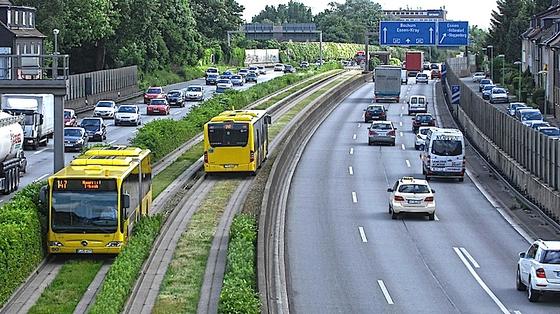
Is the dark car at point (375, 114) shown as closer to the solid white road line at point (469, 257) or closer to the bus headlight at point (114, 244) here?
the solid white road line at point (469, 257)

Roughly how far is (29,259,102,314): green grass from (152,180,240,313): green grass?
6.42 ft

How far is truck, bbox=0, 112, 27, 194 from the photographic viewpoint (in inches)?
1768

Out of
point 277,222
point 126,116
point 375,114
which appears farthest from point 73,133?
point 375,114

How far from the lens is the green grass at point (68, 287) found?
25562 mm

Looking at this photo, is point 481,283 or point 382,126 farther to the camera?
point 382,126

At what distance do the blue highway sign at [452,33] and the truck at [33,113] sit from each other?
48.5 meters

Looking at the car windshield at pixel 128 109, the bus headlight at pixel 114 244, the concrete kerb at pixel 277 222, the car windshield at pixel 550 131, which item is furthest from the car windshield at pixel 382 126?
the bus headlight at pixel 114 244

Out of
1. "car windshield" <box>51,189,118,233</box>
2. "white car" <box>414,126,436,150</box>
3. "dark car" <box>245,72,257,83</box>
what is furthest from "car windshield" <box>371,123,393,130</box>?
"dark car" <box>245,72,257,83</box>

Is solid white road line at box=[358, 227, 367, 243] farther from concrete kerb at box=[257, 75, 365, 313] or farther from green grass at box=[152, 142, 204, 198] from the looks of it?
green grass at box=[152, 142, 204, 198]

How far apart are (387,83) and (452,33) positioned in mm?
7861

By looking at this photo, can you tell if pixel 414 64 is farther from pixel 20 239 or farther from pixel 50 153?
pixel 20 239

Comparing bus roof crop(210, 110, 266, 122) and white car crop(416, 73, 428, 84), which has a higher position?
white car crop(416, 73, 428, 84)

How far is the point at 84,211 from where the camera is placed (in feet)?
102

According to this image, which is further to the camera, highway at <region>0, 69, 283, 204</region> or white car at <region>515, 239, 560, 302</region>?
highway at <region>0, 69, 283, 204</region>
